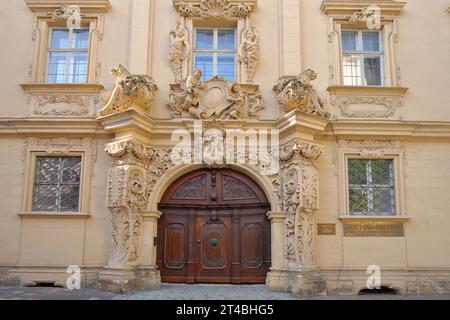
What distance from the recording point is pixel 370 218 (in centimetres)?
959

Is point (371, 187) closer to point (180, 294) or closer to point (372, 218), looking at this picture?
point (372, 218)

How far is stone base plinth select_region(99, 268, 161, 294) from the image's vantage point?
8.84m

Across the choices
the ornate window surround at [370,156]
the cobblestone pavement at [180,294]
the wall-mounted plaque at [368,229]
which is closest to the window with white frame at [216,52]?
the ornate window surround at [370,156]

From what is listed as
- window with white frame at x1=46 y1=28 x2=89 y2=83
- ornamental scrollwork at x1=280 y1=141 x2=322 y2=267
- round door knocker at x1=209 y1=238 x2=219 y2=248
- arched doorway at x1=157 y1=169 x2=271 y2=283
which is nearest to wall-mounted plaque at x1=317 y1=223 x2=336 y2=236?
ornamental scrollwork at x1=280 y1=141 x2=322 y2=267

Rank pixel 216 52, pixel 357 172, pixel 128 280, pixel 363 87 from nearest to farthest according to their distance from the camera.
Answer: pixel 128 280, pixel 357 172, pixel 363 87, pixel 216 52

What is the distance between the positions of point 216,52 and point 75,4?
350 centimetres

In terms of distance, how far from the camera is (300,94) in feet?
31.0

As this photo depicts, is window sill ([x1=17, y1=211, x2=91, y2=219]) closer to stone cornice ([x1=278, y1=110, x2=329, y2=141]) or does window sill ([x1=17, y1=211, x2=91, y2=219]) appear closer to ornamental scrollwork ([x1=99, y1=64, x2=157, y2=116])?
ornamental scrollwork ([x1=99, y1=64, x2=157, y2=116])

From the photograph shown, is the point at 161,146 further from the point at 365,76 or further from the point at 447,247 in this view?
the point at 447,247

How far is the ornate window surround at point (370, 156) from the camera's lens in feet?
32.1

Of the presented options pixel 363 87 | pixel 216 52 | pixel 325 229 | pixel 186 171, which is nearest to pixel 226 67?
pixel 216 52

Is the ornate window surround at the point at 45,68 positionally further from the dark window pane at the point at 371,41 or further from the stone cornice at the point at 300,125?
the dark window pane at the point at 371,41

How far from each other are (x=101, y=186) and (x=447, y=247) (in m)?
7.54

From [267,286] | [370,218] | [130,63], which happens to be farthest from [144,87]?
[370,218]
